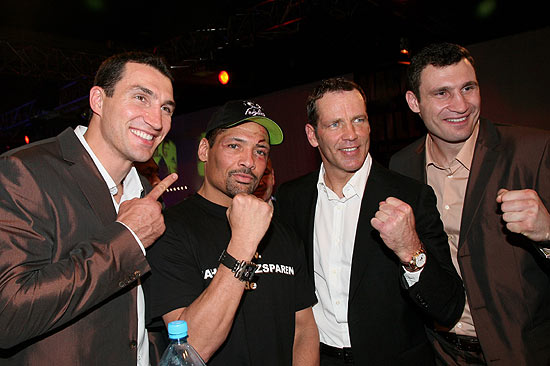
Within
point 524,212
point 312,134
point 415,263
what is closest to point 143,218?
point 415,263

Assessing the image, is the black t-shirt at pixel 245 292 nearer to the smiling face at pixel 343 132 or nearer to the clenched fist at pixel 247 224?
the clenched fist at pixel 247 224

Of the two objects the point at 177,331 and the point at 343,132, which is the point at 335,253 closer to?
the point at 343,132

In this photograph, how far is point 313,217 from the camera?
2441mm

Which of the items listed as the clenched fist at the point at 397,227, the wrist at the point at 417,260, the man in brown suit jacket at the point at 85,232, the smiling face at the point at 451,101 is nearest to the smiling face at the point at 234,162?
the man in brown suit jacket at the point at 85,232

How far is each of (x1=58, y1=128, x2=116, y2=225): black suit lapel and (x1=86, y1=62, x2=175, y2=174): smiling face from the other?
13 centimetres

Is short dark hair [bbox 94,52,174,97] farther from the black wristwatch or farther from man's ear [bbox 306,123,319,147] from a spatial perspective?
man's ear [bbox 306,123,319,147]

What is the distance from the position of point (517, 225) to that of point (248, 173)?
49.0 inches

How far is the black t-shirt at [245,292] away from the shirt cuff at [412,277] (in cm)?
46

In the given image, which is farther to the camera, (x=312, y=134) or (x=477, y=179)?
(x=312, y=134)

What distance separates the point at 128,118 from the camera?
1.82 metres

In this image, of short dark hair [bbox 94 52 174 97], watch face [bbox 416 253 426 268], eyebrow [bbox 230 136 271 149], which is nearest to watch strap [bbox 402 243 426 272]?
watch face [bbox 416 253 426 268]

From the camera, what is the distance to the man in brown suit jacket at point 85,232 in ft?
4.37

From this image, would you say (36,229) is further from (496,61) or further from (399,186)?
(496,61)

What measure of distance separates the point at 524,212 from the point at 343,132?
1.03 meters
